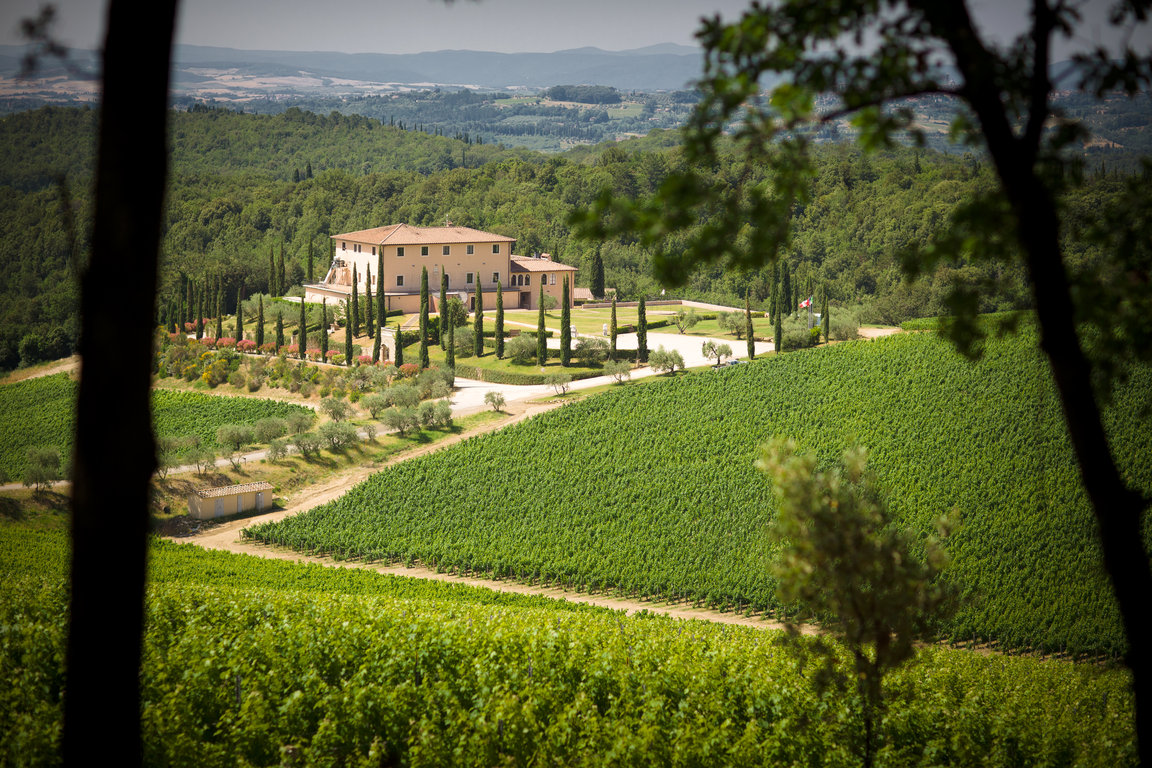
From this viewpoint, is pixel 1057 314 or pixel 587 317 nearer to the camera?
pixel 1057 314

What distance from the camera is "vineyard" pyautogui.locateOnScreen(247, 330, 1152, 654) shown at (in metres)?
25.3

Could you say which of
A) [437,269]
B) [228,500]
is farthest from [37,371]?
[228,500]

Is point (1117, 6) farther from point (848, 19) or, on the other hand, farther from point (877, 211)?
point (877, 211)

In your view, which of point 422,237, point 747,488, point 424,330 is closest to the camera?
point 747,488

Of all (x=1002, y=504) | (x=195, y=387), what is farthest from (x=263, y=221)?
(x=1002, y=504)

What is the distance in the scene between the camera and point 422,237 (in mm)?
66500

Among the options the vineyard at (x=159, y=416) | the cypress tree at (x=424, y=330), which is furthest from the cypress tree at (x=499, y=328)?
the vineyard at (x=159, y=416)

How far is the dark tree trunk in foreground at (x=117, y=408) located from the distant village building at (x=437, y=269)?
5898cm

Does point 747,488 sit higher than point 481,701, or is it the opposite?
point 481,701

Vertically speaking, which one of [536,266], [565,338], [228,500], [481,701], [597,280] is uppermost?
[536,266]

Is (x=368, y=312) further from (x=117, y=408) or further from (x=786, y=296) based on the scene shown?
(x=117, y=408)

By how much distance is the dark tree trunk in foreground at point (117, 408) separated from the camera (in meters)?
3.36

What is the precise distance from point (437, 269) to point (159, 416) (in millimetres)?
24394

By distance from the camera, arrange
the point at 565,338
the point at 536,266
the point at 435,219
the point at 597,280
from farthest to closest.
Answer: the point at 435,219
the point at 597,280
the point at 536,266
the point at 565,338
